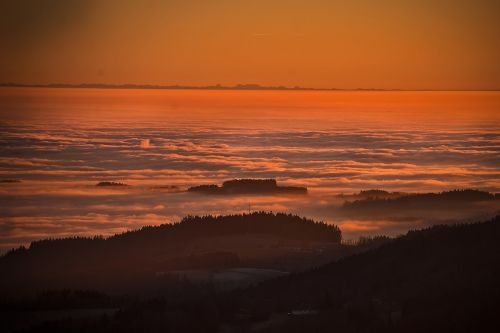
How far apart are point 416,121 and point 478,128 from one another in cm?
3436

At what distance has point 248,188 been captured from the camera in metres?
71.8

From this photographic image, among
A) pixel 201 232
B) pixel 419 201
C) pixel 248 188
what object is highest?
pixel 248 188

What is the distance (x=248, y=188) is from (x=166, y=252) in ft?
106

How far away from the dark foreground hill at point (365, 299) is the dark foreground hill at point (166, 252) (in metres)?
4.44

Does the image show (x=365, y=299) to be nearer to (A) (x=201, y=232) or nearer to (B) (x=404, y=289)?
(B) (x=404, y=289)

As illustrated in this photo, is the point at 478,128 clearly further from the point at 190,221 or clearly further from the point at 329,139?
the point at 190,221

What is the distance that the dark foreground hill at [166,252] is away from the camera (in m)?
33.2

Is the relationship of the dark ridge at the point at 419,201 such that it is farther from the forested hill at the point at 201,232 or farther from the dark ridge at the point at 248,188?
the forested hill at the point at 201,232

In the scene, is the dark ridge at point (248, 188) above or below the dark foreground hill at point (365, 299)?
above

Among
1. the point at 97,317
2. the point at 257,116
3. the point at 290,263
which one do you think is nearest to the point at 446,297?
the point at 97,317

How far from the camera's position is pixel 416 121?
17512cm

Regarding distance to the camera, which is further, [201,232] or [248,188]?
[248,188]

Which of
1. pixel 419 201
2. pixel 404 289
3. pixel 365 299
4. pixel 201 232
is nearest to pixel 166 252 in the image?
pixel 201 232

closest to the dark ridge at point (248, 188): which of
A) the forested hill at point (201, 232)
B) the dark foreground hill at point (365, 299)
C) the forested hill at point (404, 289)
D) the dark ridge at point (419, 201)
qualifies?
the dark ridge at point (419, 201)
